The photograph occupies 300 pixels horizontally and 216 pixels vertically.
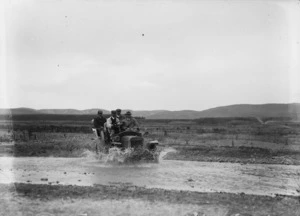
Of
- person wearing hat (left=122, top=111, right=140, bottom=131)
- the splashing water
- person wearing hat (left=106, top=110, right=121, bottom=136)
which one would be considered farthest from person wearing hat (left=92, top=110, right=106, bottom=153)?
person wearing hat (left=122, top=111, right=140, bottom=131)

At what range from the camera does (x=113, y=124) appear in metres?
17.8

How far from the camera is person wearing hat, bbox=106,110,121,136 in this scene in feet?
57.9

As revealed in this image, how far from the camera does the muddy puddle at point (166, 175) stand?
489 inches

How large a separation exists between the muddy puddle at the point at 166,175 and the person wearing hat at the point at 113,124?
174 centimetres

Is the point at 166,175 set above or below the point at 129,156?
below

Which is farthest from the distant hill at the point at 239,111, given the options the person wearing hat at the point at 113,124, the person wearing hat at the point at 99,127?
the person wearing hat at the point at 113,124

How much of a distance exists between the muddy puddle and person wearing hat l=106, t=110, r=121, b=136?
1737 mm

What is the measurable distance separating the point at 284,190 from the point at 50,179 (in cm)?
868

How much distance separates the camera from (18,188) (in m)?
11.2

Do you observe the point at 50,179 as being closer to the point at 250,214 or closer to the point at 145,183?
the point at 145,183

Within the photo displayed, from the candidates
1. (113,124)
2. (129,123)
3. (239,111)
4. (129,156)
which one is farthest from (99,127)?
(239,111)

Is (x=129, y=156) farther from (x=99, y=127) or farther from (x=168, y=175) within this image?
(x=168, y=175)

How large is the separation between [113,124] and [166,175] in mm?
4588

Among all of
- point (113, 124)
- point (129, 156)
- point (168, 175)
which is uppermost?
point (113, 124)
